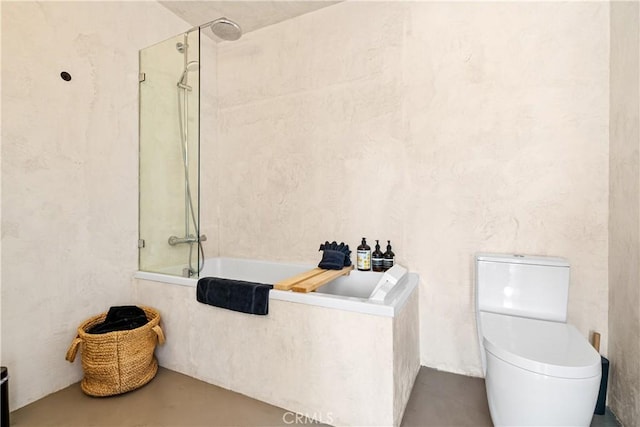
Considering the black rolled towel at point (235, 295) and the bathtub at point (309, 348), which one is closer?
the bathtub at point (309, 348)

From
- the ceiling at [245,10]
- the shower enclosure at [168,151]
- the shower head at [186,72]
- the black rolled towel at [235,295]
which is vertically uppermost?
Answer: the ceiling at [245,10]

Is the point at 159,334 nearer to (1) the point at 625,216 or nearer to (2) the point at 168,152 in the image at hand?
(2) the point at 168,152

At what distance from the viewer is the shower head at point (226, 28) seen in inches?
73.9

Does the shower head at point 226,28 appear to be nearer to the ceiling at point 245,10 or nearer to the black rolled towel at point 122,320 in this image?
the ceiling at point 245,10

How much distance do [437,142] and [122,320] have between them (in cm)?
223

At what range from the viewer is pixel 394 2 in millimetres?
2047

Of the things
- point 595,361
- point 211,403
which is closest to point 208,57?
point 211,403

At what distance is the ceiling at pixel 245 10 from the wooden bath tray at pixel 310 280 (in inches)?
75.8

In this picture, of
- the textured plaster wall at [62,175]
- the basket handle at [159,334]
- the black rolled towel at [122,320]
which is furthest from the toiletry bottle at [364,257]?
the textured plaster wall at [62,175]

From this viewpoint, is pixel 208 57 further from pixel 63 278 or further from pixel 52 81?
pixel 63 278

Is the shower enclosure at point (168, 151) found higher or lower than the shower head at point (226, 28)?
lower

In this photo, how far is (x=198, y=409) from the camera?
1.55 meters

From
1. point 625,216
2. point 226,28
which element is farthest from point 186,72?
point 625,216

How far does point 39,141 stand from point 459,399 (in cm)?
265
